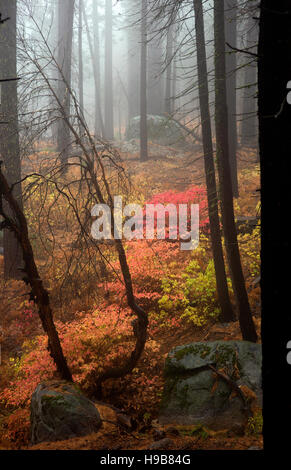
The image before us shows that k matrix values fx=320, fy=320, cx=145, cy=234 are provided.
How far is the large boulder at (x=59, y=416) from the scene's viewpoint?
437 centimetres

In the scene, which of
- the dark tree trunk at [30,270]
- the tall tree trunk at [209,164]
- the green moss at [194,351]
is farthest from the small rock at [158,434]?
the tall tree trunk at [209,164]

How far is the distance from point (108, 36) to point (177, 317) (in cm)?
2783

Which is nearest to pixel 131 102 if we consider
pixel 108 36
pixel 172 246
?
pixel 108 36

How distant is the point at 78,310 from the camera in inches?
326

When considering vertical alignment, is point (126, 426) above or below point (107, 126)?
below

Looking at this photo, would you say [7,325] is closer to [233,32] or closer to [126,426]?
[126,426]

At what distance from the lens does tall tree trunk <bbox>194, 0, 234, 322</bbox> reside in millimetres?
6156

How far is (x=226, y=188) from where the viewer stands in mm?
5992

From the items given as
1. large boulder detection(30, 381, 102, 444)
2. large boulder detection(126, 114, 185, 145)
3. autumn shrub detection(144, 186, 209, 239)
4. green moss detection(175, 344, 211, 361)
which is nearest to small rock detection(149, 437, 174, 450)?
large boulder detection(30, 381, 102, 444)

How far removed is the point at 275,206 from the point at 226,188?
3.59 meters

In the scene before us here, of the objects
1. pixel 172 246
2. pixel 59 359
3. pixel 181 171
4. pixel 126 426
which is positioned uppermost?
pixel 181 171

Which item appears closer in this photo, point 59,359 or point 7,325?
point 59,359

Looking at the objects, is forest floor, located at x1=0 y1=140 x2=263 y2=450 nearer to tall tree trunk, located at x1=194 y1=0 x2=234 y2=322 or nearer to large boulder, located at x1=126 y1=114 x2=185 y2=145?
tall tree trunk, located at x1=194 y1=0 x2=234 y2=322

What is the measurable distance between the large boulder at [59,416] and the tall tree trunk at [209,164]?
365 cm
